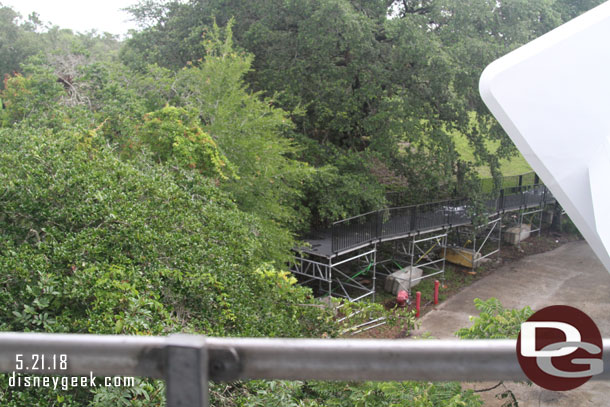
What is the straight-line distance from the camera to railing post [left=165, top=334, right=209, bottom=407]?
3.25 ft

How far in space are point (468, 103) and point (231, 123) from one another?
9043 mm

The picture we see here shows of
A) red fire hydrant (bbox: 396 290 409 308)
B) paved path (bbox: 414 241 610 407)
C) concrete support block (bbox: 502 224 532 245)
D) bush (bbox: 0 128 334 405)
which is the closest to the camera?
bush (bbox: 0 128 334 405)

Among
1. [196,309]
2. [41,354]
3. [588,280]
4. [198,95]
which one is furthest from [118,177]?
[588,280]

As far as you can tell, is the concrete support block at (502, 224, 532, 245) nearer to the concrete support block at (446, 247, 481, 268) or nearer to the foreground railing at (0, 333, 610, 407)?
the concrete support block at (446, 247, 481, 268)

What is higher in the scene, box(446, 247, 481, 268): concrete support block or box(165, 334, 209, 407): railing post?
box(165, 334, 209, 407): railing post

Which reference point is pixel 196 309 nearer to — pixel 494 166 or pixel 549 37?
pixel 549 37

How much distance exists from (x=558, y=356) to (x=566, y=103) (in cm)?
532

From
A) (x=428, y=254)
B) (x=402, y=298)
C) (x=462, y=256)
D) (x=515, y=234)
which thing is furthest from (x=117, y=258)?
(x=515, y=234)

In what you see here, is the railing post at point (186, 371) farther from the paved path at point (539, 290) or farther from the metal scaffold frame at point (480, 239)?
the metal scaffold frame at point (480, 239)

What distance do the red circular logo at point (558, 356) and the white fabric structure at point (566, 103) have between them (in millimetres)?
4939

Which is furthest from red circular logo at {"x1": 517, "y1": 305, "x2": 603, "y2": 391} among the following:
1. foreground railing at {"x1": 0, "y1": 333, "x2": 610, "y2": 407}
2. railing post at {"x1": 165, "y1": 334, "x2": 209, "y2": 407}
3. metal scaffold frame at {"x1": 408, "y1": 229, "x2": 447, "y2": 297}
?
metal scaffold frame at {"x1": 408, "y1": 229, "x2": 447, "y2": 297}

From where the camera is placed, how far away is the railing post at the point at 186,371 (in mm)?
990

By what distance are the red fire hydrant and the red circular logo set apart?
15506 millimetres

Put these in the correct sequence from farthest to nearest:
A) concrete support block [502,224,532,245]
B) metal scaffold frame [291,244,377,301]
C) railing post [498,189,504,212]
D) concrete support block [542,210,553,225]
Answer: concrete support block [542,210,553,225] < concrete support block [502,224,532,245] < railing post [498,189,504,212] < metal scaffold frame [291,244,377,301]
